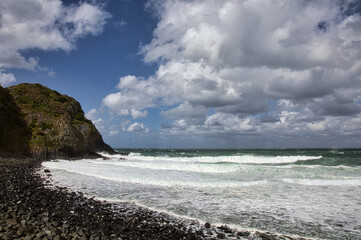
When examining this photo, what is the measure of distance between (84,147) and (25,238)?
37356mm

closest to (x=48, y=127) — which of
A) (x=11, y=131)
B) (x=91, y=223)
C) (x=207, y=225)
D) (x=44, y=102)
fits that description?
(x=11, y=131)

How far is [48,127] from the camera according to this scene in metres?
37.3

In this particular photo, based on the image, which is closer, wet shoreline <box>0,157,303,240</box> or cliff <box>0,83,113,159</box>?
wet shoreline <box>0,157,303,240</box>

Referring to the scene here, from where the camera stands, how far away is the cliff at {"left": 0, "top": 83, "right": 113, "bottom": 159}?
34.6 metres

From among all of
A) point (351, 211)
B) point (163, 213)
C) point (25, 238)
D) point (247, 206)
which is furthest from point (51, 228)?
point (351, 211)

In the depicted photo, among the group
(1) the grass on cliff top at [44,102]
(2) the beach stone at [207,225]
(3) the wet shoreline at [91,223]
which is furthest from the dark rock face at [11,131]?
(2) the beach stone at [207,225]

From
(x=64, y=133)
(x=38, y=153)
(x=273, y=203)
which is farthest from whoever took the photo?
(x=64, y=133)

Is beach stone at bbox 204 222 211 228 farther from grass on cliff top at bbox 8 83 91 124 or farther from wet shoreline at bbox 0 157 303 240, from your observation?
grass on cliff top at bbox 8 83 91 124

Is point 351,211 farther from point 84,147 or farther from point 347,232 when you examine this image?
point 84,147

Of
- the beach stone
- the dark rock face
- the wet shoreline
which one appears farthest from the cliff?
the beach stone

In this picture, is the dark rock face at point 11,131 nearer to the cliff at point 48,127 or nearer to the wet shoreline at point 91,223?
the cliff at point 48,127

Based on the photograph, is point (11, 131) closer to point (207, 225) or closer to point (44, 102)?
point (44, 102)

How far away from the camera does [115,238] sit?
5.77 metres

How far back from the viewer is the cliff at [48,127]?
34562mm
